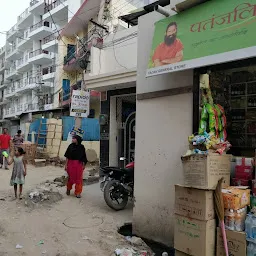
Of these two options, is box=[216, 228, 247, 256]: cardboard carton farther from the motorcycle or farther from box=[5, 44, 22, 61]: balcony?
box=[5, 44, 22, 61]: balcony

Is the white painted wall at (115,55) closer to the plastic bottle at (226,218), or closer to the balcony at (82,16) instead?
the plastic bottle at (226,218)

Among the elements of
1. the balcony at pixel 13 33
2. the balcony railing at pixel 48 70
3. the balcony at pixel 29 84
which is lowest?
the balcony at pixel 29 84

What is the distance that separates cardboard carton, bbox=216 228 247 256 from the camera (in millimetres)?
3299

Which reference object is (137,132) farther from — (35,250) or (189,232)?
(35,250)

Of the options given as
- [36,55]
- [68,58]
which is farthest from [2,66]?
[68,58]

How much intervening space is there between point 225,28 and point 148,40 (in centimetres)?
166

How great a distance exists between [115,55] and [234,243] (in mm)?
7377

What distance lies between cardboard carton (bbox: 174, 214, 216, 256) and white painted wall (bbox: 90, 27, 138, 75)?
590cm

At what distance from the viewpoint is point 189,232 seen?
366 cm

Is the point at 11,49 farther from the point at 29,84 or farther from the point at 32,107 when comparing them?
the point at 32,107

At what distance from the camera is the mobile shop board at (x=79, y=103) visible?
798 centimetres

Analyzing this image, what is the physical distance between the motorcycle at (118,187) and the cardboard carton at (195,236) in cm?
268

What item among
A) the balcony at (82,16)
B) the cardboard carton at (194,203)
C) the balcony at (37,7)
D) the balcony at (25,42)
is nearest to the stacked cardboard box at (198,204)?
the cardboard carton at (194,203)

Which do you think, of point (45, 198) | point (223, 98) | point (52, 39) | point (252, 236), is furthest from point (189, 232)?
point (52, 39)
